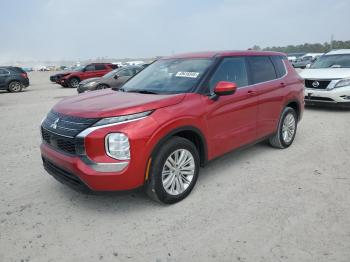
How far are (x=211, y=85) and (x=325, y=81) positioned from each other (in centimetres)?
601

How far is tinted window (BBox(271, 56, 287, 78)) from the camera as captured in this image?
5.49 m

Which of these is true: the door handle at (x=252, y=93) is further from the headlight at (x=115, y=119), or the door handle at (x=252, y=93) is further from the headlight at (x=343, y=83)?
the headlight at (x=343, y=83)

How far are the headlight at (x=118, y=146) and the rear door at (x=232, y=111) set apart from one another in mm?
1230

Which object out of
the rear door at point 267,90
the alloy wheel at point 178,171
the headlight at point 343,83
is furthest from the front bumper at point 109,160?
the headlight at point 343,83

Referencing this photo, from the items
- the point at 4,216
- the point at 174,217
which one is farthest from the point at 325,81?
the point at 4,216

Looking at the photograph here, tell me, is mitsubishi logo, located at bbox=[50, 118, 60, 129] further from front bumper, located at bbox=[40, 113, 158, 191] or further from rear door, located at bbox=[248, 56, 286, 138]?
rear door, located at bbox=[248, 56, 286, 138]

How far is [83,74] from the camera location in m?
21.9

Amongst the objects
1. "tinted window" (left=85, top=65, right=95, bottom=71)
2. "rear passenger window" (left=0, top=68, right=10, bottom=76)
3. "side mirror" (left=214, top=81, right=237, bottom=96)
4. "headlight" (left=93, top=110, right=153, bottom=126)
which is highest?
"tinted window" (left=85, top=65, right=95, bottom=71)

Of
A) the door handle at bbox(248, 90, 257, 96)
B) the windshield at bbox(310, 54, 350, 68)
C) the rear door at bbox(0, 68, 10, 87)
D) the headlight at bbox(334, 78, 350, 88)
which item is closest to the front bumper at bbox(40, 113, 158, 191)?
the door handle at bbox(248, 90, 257, 96)

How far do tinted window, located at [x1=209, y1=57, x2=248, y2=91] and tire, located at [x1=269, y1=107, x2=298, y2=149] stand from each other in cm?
136

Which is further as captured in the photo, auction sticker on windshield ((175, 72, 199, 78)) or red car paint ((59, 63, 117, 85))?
red car paint ((59, 63, 117, 85))

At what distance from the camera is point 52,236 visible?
125 inches

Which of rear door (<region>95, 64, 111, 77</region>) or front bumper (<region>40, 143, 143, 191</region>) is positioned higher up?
rear door (<region>95, 64, 111, 77</region>)

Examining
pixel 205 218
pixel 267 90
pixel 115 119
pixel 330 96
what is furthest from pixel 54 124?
pixel 330 96
